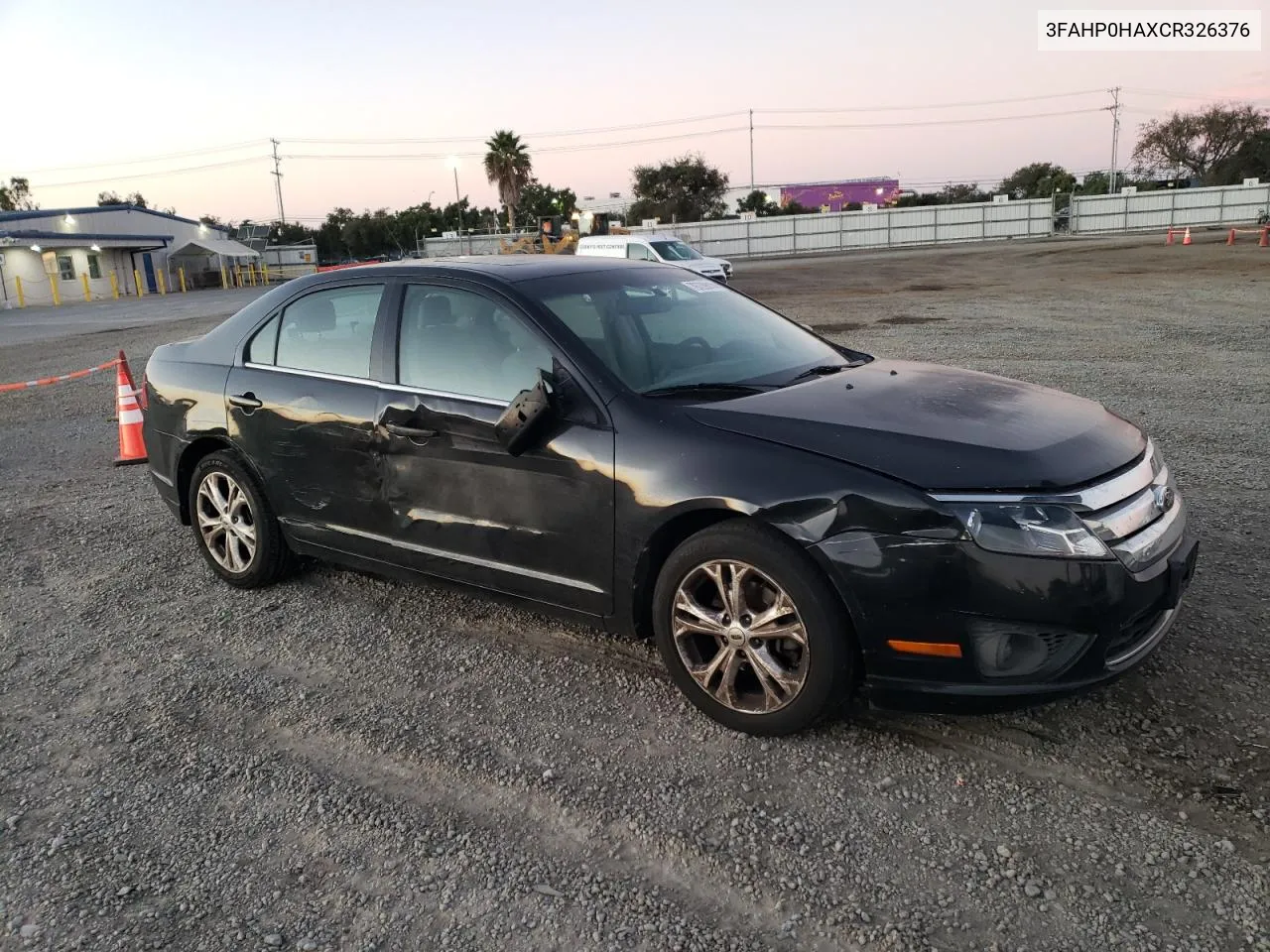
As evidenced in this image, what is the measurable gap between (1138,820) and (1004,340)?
11.0m

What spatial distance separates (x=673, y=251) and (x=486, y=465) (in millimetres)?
24533

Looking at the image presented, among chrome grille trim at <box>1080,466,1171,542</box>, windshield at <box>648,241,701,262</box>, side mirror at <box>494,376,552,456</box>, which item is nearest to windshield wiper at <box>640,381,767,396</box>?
side mirror at <box>494,376,552,456</box>

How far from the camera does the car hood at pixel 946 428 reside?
284 centimetres

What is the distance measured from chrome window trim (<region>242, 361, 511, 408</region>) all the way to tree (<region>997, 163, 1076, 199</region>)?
86.8 meters

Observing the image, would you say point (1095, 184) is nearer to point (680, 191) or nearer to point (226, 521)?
A: point (680, 191)

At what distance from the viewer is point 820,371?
3.95 metres

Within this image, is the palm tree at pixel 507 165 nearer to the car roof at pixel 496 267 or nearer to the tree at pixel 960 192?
the tree at pixel 960 192

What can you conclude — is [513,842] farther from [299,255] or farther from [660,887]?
[299,255]

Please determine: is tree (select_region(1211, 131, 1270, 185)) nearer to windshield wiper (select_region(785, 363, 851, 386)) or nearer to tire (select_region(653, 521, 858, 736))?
windshield wiper (select_region(785, 363, 851, 386))

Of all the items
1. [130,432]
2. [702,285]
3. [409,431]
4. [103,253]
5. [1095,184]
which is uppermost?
[1095,184]

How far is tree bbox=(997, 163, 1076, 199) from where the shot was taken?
83312mm

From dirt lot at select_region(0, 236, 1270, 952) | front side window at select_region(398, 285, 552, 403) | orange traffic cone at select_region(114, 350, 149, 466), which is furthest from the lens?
orange traffic cone at select_region(114, 350, 149, 466)

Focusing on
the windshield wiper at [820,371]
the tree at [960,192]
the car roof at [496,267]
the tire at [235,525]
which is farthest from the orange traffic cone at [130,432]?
the tree at [960,192]

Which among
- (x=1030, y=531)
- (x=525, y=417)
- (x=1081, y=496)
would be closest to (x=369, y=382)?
(x=525, y=417)
